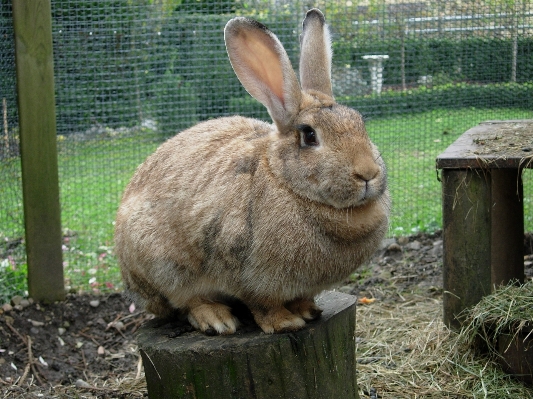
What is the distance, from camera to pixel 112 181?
18.8 ft

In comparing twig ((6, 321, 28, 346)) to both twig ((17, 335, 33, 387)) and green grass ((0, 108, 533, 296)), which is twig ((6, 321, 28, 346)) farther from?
green grass ((0, 108, 533, 296))

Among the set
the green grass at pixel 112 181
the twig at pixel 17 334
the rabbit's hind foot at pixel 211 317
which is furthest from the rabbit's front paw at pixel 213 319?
the green grass at pixel 112 181

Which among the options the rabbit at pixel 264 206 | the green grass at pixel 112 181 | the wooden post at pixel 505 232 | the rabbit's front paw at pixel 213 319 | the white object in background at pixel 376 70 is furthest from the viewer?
the white object in background at pixel 376 70

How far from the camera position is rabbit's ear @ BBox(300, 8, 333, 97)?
10.4 feet

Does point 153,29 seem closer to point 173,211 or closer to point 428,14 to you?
point 428,14

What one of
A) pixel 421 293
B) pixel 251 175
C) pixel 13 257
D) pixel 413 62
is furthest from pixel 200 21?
pixel 251 175

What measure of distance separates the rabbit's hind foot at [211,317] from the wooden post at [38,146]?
7.09 ft

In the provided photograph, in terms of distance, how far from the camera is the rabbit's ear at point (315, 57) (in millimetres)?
3180

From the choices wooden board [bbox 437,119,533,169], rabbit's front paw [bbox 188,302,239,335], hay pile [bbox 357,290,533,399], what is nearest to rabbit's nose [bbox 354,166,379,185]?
rabbit's front paw [bbox 188,302,239,335]

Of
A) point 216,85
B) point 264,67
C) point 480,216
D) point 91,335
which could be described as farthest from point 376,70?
point 264,67

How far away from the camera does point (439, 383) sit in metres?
3.83

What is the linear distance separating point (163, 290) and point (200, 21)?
10.7 ft

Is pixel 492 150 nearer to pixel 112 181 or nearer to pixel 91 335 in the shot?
pixel 91 335

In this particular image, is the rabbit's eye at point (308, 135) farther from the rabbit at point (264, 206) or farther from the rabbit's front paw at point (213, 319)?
the rabbit's front paw at point (213, 319)
